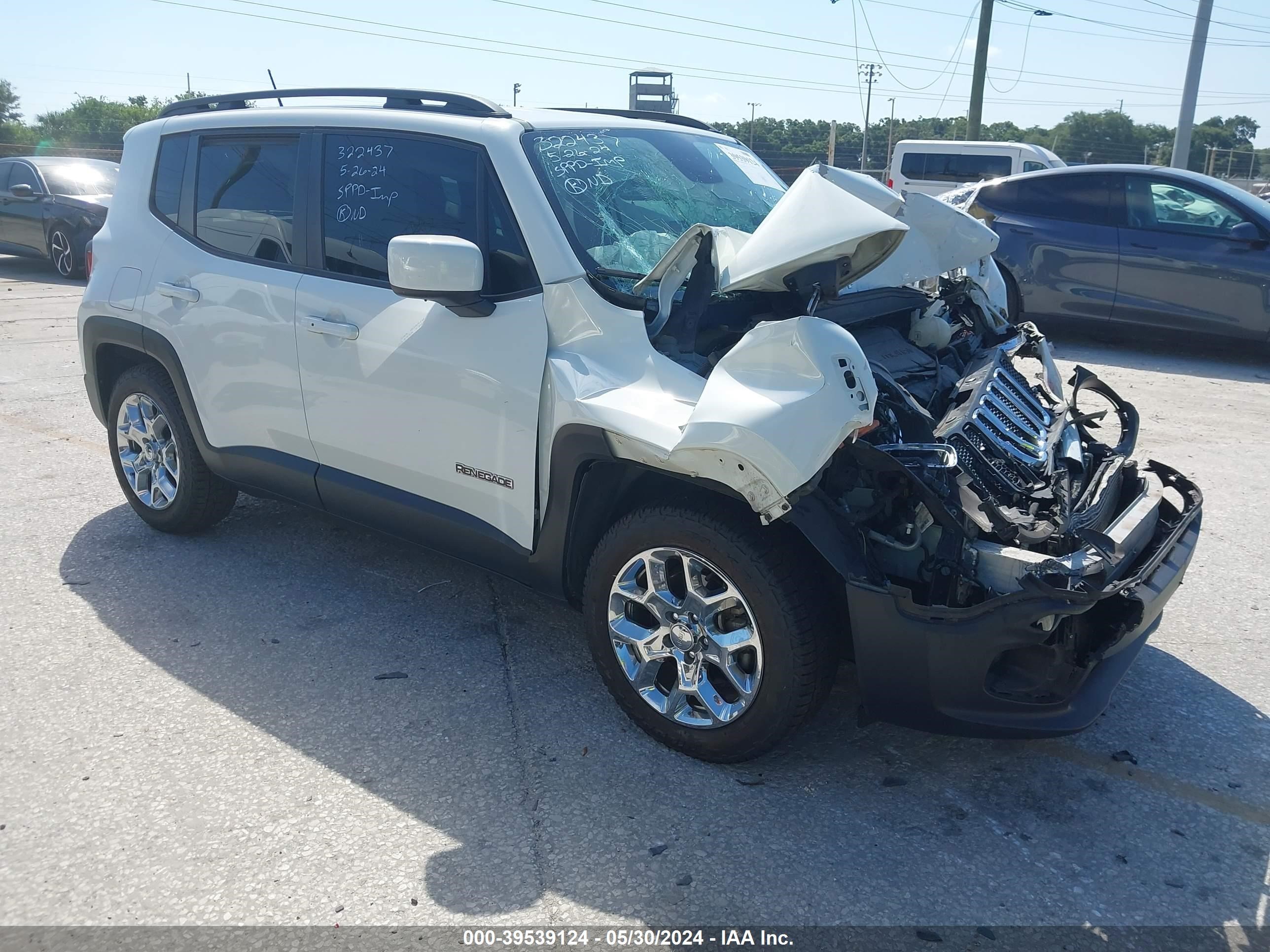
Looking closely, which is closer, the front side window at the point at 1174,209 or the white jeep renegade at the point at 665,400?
the white jeep renegade at the point at 665,400

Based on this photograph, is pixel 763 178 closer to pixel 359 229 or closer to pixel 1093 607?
pixel 359 229

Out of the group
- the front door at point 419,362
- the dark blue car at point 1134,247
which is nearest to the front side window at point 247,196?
the front door at point 419,362

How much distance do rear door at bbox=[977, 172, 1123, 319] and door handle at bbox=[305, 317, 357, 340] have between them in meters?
7.35

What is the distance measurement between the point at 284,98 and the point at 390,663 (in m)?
2.43

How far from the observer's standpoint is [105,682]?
359 centimetres

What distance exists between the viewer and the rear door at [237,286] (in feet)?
13.2

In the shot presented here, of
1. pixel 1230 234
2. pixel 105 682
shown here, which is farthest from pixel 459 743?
pixel 1230 234

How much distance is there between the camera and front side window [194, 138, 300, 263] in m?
4.04

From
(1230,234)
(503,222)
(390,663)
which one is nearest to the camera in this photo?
(503,222)

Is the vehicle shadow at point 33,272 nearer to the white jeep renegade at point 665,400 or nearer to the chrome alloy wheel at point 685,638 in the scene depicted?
the white jeep renegade at point 665,400

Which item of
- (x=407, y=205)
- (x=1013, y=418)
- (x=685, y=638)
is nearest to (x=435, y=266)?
(x=407, y=205)

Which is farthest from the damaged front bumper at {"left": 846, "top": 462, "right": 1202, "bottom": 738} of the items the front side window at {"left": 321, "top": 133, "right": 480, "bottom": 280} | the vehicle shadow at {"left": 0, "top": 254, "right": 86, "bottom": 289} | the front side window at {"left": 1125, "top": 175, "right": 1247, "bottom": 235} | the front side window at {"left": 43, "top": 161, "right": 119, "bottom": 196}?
the vehicle shadow at {"left": 0, "top": 254, "right": 86, "bottom": 289}

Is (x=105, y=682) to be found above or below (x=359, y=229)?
below

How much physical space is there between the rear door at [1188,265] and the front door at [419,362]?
7280 mm
